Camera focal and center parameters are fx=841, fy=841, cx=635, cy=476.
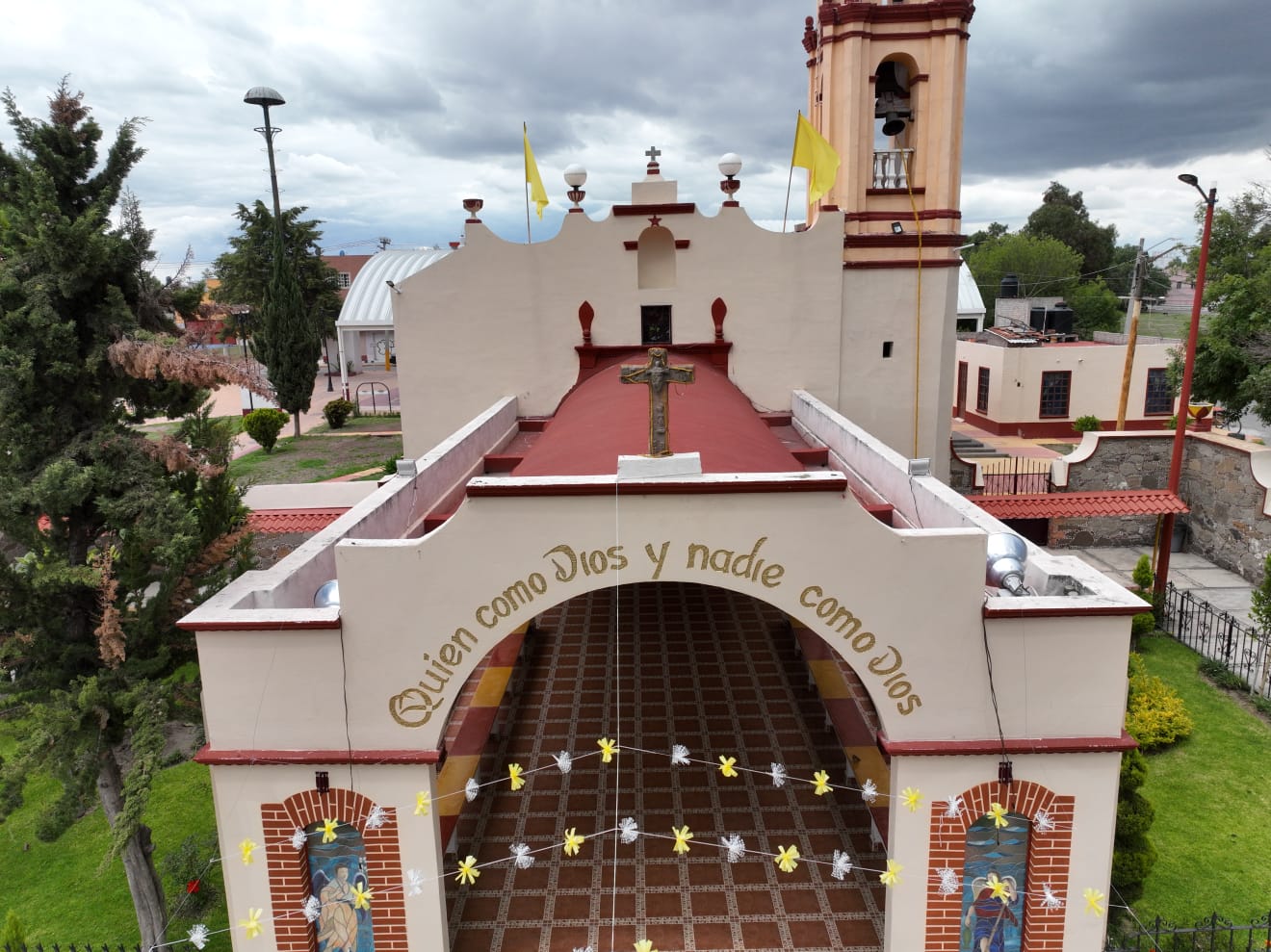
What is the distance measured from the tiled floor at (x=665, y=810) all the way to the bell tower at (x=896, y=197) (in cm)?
514

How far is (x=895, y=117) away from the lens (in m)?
14.9

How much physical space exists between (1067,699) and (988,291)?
6370cm

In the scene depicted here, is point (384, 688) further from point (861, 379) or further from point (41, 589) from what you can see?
point (861, 379)

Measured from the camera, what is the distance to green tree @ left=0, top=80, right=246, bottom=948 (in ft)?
24.8

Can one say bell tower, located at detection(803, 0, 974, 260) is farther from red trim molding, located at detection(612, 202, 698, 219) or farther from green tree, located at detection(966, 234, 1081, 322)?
green tree, located at detection(966, 234, 1081, 322)

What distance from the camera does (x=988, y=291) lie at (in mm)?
63719

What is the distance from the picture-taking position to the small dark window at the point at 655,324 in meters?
14.4

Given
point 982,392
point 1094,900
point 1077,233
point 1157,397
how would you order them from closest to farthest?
1. point 1094,900
2. point 1157,397
3. point 982,392
4. point 1077,233

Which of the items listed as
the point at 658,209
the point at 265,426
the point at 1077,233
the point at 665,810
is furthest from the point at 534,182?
the point at 1077,233

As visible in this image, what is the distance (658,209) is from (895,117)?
4722 millimetres

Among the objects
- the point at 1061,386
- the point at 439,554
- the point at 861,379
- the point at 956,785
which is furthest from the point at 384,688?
the point at 1061,386

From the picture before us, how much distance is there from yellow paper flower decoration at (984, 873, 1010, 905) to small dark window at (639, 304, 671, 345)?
9.67 meters

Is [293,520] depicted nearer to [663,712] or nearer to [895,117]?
[663,712]

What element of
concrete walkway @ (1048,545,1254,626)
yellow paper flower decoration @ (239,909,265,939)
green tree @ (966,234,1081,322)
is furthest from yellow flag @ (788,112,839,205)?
green tree @ (966,234,1081,322)
